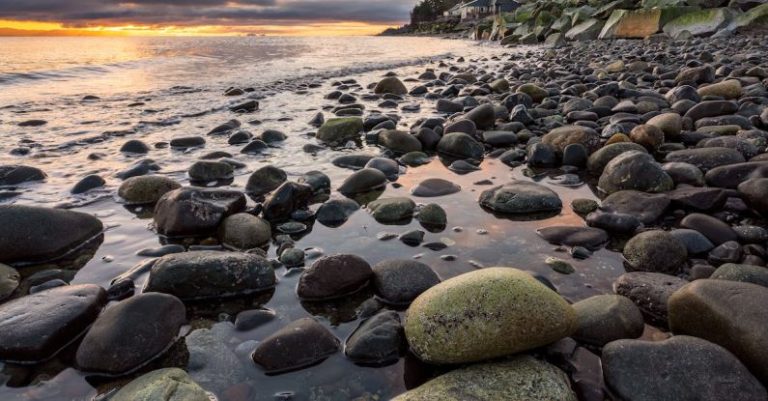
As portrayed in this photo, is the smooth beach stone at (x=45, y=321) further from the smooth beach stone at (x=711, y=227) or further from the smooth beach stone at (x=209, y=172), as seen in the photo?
the smooth beach stone at (x=711, y=227)

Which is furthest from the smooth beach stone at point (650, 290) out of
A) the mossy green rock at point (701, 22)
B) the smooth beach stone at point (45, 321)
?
the mossy green rock at point (701, 22)

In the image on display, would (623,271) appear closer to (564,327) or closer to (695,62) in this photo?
(564,327)

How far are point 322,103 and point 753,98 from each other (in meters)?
7.60

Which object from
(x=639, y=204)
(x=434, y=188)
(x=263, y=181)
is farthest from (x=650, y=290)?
(x=263, y=181)

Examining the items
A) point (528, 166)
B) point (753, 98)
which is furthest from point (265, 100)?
point (753, 98)

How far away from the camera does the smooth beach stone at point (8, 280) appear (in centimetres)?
293

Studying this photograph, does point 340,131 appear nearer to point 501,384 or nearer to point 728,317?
point 501,384

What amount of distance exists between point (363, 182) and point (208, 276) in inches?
85.1

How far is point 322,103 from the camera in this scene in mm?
10531

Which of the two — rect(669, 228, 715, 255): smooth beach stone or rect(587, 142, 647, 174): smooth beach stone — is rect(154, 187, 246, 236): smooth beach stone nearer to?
rect(669, 228, 715, 255): smooth beach stone

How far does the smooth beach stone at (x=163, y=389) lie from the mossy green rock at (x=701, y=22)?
2594 cm

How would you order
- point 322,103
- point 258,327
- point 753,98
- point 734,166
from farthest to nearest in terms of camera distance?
point 322,103, point 753,98, point 734,166, point 258,327

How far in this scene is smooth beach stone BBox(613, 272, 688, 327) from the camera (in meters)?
2.60

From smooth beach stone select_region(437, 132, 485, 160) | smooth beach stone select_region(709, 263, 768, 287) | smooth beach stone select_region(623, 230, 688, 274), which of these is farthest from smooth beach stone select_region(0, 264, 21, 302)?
smooth beach stone select_region(437, 132, 485, 160)
